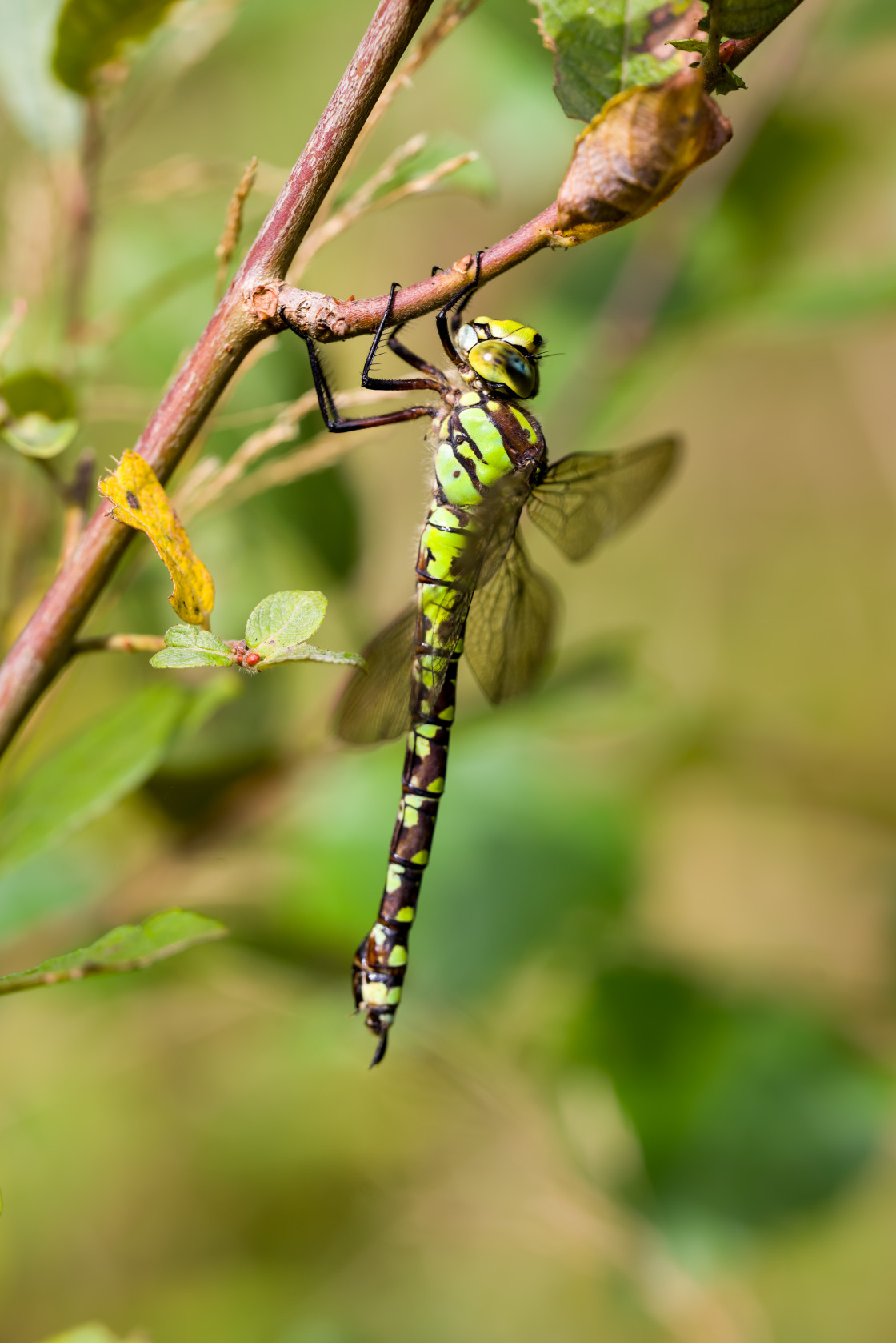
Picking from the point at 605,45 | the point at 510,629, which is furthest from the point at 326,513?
the point at 605,45

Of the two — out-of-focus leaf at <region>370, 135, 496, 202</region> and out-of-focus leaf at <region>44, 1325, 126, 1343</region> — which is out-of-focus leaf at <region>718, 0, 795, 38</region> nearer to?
out-of-focus leaf at <region>370, 135, 496, 202</region>

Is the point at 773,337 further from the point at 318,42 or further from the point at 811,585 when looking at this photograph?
the point at 318,42

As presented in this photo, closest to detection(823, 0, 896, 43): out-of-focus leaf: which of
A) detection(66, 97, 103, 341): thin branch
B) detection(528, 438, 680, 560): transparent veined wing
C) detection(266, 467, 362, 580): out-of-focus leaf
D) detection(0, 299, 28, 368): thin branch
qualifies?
A: detection(528, 438, 680, 560): transparent veined wing

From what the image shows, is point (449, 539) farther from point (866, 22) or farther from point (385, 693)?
point (866, 22)

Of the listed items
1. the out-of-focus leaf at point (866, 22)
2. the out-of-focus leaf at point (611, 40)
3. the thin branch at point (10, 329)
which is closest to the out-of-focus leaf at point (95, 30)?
the thin branch at point (10, 329)

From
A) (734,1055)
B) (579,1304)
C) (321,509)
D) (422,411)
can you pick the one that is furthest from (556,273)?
(579,1304)

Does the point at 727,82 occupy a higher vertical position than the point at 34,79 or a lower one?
lower
